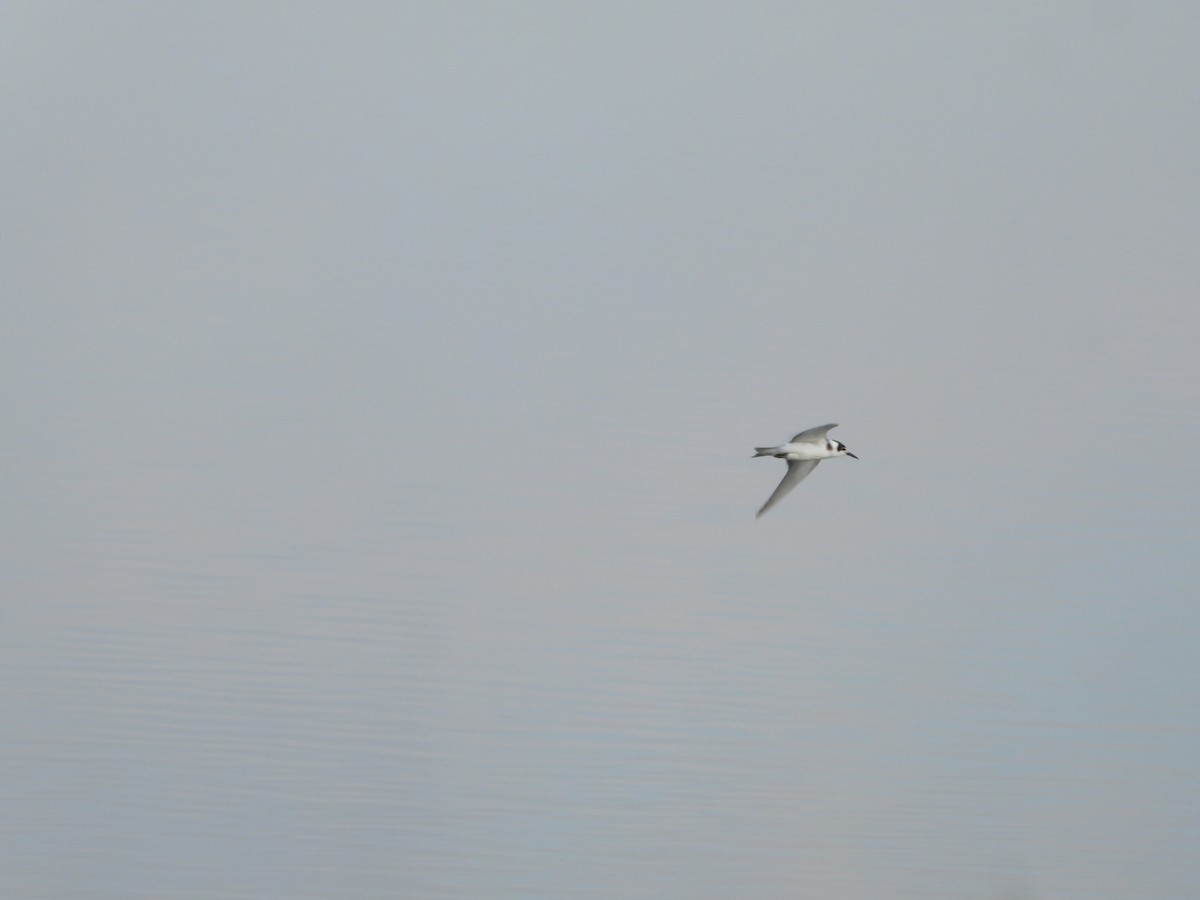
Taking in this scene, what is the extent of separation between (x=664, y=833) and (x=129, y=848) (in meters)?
2.37

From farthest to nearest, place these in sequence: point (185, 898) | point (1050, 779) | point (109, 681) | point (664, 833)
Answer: point (109, 681) < point (1050, 779) < point (664, 833) < point (185, 898)

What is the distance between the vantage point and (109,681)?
10.4 metres

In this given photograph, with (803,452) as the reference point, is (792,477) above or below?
below

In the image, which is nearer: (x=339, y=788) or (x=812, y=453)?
(x=339, y=788)

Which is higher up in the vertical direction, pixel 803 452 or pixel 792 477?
pixel 803 452

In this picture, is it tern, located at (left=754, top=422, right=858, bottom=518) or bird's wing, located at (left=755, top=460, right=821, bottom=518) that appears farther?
tern, located at (left=754, top=422, right=858, bottom=518)

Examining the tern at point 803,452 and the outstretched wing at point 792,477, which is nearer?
the outstretched wing at point 792,477

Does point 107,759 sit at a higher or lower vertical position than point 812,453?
lower

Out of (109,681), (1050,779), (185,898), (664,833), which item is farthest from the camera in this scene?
(109,681)

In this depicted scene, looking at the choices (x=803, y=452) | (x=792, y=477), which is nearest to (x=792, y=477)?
(x=792, y=477)

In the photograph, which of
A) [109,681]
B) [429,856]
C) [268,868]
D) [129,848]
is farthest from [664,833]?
[109,681]

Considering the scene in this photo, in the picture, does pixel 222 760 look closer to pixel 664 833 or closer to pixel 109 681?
pixel 109 681

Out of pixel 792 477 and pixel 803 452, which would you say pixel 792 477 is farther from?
pixel 803 452

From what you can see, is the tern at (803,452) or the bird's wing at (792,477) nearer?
the bird's wing at (792,477)
